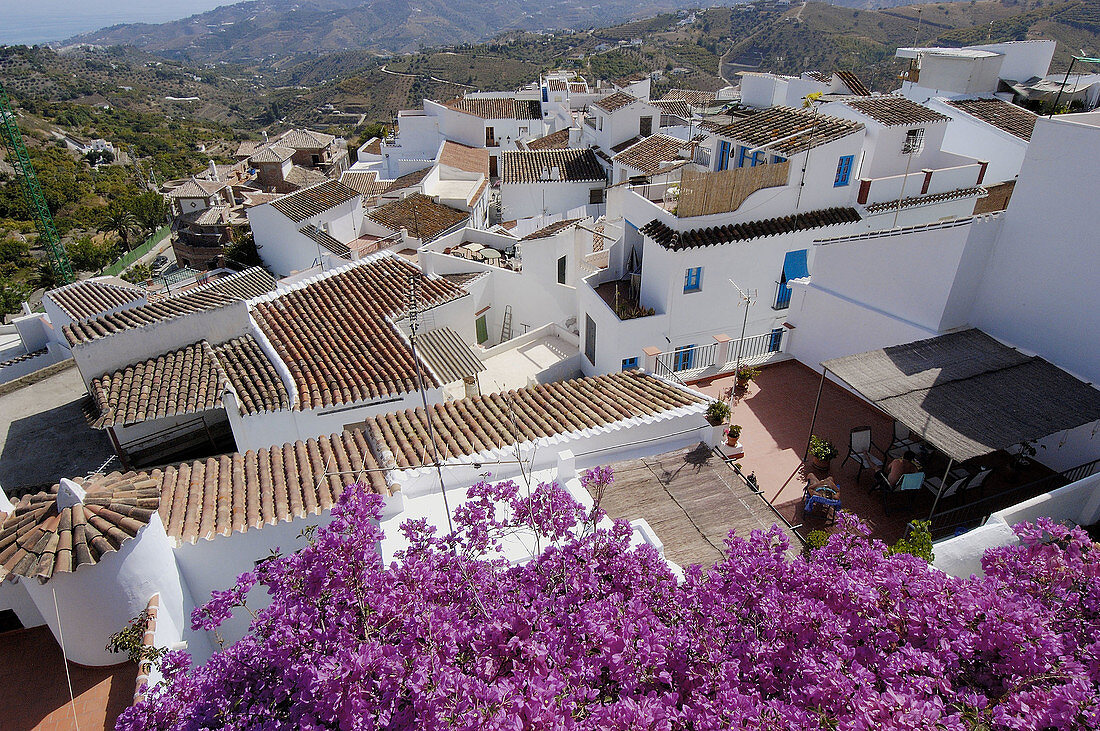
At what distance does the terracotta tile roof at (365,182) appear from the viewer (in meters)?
45.7

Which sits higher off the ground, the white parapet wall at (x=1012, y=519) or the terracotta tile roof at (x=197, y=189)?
the white parapet wall at (x=1012, y=519)

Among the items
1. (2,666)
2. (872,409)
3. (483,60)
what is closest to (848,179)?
(872,409)

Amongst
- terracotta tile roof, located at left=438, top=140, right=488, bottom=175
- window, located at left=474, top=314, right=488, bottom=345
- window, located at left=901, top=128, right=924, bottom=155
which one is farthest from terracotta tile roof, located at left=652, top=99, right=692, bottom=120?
window, located at left=474, top=314, right=488, bottom=345

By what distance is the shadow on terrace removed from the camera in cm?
1031

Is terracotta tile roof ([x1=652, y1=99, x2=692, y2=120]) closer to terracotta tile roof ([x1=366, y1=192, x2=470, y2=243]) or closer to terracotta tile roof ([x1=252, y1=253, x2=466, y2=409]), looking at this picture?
A: terracotta tile roof ([x1=366, y1=192, x2=470, y2=243])

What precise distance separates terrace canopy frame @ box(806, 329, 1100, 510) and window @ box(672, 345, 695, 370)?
7266 millimetres

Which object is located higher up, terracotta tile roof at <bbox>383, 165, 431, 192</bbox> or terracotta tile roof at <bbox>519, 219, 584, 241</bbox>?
terracotta tile roof at <bbox>519, 219, 584, 241</bbox>

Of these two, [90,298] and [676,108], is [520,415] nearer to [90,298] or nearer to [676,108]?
[90,298]

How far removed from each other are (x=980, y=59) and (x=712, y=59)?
13108 centimetres

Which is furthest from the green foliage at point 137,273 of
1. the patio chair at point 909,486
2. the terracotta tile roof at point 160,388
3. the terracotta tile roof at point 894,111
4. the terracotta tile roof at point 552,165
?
the patio chair at point 909,486

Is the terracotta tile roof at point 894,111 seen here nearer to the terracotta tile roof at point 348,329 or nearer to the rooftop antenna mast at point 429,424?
the terracotta tile roof at point 348,329

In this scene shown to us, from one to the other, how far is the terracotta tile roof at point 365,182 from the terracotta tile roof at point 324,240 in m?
Answer: 13.7

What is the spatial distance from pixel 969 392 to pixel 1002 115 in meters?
22.5

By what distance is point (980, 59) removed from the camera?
32.4 meters
